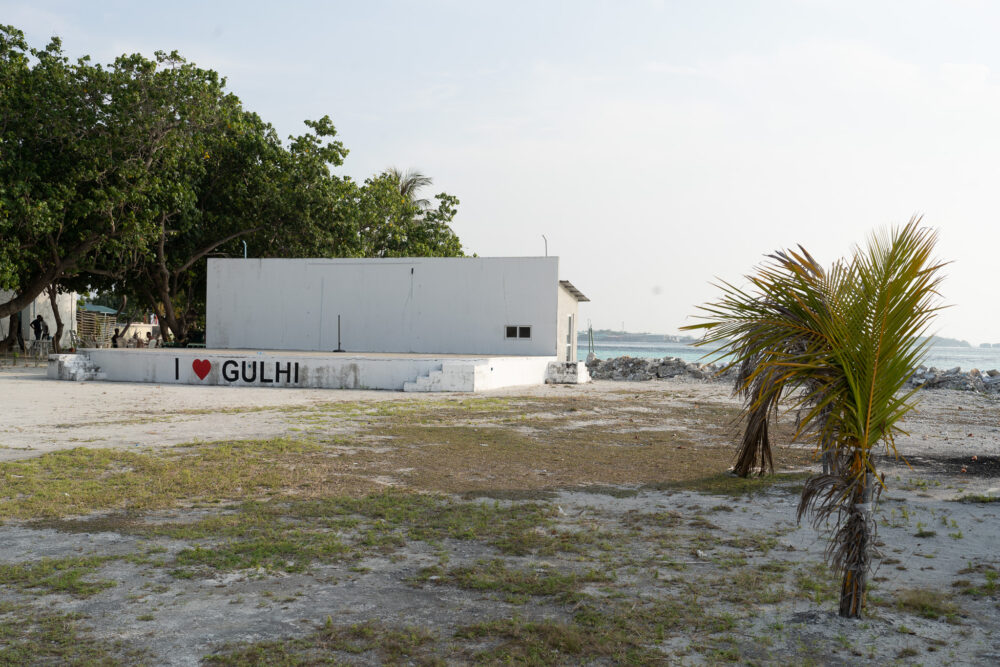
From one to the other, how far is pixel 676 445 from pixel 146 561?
7.69 m

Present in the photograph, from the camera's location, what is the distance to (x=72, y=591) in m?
4.45

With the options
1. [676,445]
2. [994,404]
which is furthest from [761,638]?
[994,404]

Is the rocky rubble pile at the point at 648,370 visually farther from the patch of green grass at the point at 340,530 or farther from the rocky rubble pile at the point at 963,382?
the patch of green grass at the point at 340,530

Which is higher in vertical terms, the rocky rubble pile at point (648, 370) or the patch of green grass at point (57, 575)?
the rocky rubble pile at point (648, 370)

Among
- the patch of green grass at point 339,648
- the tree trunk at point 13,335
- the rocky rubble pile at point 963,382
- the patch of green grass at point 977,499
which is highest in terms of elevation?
the tree trunk at point 13,335

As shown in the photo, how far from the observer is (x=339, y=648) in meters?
3.75

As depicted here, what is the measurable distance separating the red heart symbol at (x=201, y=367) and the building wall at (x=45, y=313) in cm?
2235

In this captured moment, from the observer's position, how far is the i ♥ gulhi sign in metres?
20.8

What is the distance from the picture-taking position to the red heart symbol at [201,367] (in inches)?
838

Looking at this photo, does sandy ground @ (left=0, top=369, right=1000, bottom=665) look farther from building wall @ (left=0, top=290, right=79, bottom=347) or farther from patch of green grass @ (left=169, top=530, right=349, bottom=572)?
building wall @ (left=0, top=290, right=79, bottom=347)

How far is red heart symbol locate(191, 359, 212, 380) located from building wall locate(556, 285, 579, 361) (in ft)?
35.8

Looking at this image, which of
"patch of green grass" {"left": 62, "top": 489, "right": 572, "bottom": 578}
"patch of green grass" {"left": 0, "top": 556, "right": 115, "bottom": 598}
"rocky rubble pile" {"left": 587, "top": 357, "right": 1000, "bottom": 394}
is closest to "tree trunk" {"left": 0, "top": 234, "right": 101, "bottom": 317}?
"rocky rubble pile" {"left": 587, "top": 357, "right": 1000, "bottom": 394}

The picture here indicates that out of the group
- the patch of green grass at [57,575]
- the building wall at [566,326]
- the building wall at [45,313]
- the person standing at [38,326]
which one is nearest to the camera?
the patch of green grass at [57,575]

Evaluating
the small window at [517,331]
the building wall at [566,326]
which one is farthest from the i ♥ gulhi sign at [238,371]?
the building wall at [566,326]
